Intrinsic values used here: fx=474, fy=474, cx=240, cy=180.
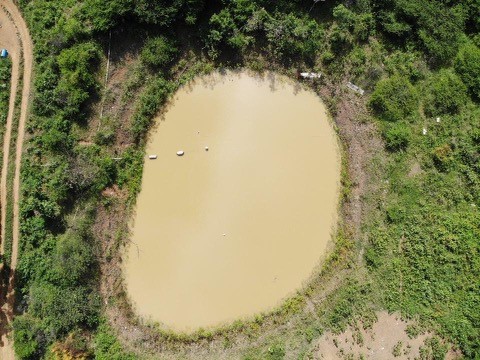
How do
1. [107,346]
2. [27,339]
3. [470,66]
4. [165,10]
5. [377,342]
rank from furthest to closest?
[470,66] → [165,10] → [377,342] → [107,346] → [27,339]

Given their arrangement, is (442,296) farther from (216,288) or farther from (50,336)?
(50,336)

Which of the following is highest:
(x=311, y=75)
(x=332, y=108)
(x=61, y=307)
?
(x=311, y=75)

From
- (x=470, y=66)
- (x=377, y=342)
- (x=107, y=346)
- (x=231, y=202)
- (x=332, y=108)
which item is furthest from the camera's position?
(x=332, y=108)

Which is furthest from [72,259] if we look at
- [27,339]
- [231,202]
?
[231,202]

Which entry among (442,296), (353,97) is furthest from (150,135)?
(442,296)

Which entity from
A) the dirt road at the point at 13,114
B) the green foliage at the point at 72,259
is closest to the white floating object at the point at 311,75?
the green foliage at the point at 72,259

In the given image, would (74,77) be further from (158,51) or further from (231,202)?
(231,202)

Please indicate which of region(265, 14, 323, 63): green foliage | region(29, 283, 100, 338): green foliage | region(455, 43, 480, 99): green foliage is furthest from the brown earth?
region(455, 43, 480, 99): green foliage
